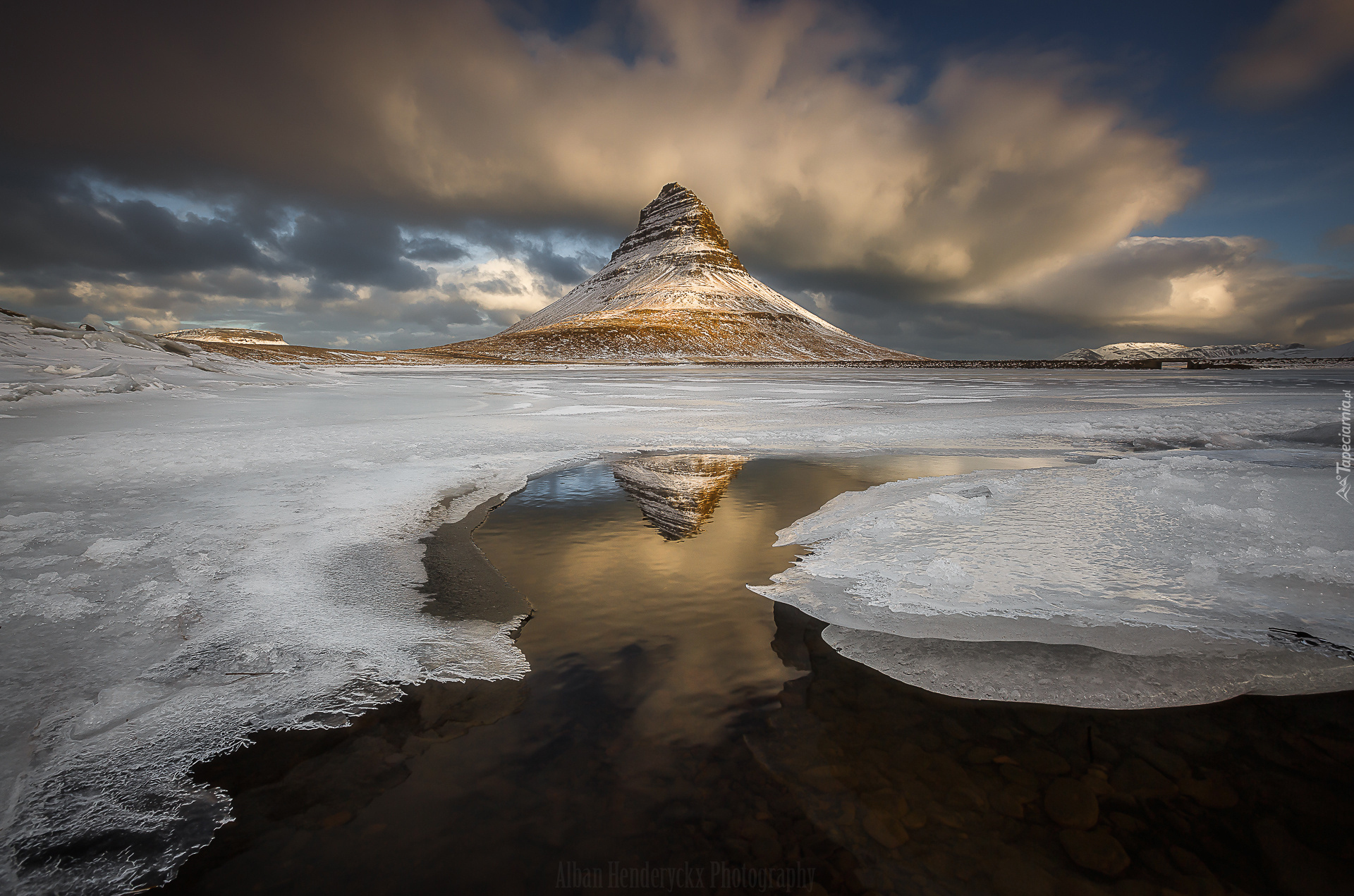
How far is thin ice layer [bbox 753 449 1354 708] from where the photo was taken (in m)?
3.15

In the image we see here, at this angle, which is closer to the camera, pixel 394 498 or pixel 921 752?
pixel 921 752

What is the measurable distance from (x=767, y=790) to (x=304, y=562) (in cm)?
371

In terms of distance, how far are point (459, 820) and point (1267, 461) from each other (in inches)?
410

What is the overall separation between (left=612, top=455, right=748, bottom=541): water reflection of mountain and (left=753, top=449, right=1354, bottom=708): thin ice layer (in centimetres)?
120

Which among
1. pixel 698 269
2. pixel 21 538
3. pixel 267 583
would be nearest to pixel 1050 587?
pixel 267 583

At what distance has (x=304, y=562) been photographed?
432cm

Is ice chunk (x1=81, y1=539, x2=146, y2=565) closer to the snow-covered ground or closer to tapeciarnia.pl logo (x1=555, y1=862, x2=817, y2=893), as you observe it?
the snow-covered ground

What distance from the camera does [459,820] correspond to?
89.5 inches

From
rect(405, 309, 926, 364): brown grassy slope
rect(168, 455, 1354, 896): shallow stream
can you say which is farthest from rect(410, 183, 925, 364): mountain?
rect(168, 455, 1354, 896): shallow stream

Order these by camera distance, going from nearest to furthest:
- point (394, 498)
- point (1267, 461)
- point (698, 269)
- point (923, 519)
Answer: point (923, 519), point (394, 498), point (1267, 461), point (698, 269)

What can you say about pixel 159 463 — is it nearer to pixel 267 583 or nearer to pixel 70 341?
pixel 267 583

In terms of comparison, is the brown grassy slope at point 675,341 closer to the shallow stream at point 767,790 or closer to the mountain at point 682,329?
the mountain at point 682,329

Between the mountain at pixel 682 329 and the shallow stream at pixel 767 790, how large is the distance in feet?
380

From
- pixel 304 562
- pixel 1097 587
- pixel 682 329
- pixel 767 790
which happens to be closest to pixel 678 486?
pixel 304 562
